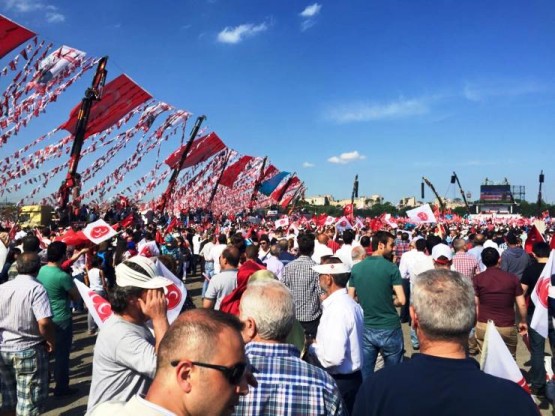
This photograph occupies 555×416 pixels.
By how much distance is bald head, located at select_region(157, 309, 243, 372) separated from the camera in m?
1.45

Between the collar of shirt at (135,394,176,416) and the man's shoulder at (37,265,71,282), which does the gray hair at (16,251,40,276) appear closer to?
the man's shoulder at (37,265,71,282)

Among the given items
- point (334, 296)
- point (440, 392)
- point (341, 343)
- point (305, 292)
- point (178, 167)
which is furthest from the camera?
point (178, 167)

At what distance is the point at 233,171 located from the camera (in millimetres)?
39219

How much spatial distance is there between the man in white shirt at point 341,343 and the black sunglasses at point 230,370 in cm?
214

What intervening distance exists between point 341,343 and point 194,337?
224 centimetres

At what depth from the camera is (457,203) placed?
147750 mm

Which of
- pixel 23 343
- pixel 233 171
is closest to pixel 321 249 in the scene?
pixel 23 343

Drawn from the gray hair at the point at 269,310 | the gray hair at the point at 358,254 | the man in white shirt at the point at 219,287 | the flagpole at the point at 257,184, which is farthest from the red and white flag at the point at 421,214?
the flagpole at the point at 257,184

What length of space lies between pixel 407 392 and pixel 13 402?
155 inches

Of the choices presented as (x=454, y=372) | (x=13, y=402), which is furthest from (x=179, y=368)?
(x=13, y=402)

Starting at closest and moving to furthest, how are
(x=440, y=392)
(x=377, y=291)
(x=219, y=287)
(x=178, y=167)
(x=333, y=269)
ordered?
(x=440, y=392)
(x=333, y=269)
(x=377, y=291)
(x=219, y=287)
(x=178, y=167)

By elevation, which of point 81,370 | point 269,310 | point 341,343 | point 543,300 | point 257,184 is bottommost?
point 81,370

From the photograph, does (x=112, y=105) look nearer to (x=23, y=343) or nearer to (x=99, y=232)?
(x=99, y=232)

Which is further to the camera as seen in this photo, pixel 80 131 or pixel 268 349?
pixel 80 131
